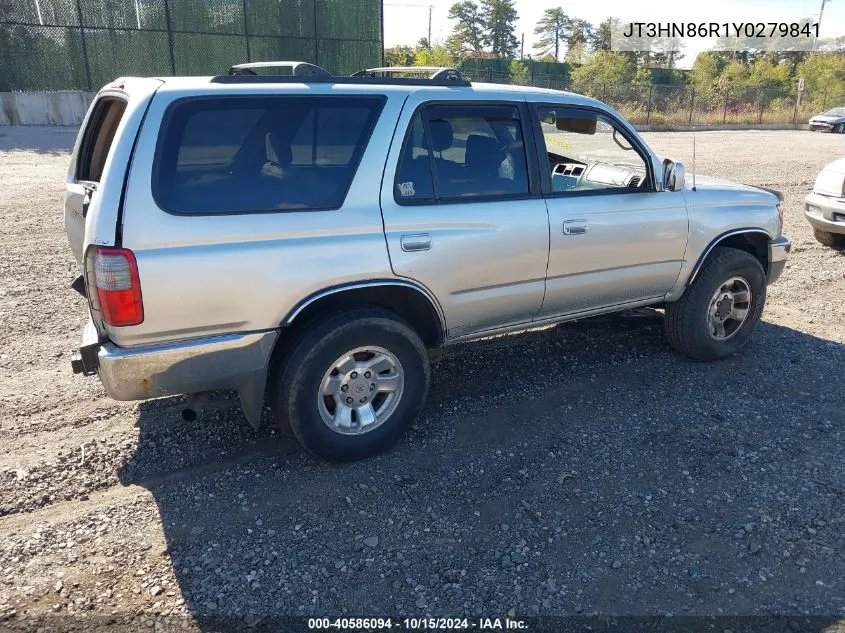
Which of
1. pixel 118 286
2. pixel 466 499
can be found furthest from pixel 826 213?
pixel 118 286

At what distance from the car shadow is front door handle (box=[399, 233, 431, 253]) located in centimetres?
118

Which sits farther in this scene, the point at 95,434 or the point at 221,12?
the point at 221,12

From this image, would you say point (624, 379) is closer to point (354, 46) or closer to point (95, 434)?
point (95, 434)

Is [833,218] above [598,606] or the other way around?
above

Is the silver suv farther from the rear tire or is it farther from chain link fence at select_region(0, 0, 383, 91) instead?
chain link fence at select_region(0, 0, 383, 91)

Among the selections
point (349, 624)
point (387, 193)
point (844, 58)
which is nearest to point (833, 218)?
point (387, 193)

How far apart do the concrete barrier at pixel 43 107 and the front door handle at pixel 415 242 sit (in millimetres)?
20764

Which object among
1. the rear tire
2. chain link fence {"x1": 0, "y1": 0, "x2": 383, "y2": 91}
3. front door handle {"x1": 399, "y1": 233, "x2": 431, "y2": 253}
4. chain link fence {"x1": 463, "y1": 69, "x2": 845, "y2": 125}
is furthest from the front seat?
chain link fence {"x1": 463, "y1": 69, "x2": 845, "y2": 125}

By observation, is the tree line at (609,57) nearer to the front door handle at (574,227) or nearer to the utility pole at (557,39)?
the utility pole at (557,39)

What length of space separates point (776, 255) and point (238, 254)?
4165 millimetres

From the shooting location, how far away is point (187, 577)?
9.68ft

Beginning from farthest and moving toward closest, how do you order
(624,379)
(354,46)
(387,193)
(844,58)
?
(844,58), (354,46), (624,379), (387,193)

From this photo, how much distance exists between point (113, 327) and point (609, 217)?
2.98 meters

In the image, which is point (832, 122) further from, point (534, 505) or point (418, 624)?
point (418, 624)
